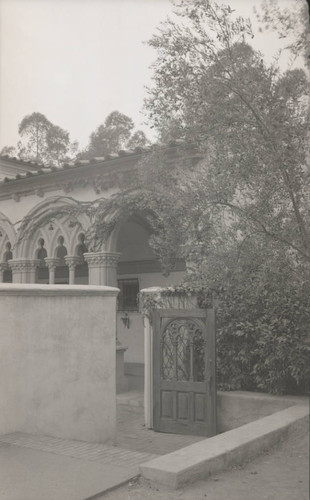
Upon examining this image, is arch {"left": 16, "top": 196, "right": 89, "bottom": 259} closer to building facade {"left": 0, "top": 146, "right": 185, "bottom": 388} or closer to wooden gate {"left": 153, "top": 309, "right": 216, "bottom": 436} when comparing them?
building facade {"left": 0, "top": 146, "right": 185, "bottom": 388}

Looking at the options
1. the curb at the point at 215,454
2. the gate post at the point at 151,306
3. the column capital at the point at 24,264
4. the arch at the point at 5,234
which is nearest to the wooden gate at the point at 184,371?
the gate post at the point at 151,306

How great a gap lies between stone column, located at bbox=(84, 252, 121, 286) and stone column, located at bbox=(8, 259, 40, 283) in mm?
2078

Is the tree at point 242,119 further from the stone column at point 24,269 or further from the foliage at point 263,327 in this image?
the stone column at point 24,269

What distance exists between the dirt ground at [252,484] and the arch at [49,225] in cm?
773

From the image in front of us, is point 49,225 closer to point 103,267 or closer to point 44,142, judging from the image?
→ point 103,267

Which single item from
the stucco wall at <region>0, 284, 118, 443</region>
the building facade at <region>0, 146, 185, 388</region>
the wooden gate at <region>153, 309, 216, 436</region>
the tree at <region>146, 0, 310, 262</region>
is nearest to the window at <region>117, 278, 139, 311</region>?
the building facade at <region>0, 146, 185, 388</region>

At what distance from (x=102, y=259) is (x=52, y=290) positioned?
4400 mm

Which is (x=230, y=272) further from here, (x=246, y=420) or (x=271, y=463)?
(x=271, y=463)

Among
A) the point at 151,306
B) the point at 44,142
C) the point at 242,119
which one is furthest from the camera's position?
the point at 44,142

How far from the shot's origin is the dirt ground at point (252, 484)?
3879 millimetres

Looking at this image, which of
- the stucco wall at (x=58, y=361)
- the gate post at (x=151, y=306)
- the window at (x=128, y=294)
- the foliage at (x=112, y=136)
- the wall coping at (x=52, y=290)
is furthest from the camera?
the foliage at (x=112, y=136)

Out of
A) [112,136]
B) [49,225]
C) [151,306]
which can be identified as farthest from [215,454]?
[112,136]

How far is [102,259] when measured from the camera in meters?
11.4

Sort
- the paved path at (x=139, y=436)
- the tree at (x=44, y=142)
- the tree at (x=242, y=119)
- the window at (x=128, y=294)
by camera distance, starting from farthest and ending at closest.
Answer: the tree at (x=44, y=142) → the window at (x=128, y=294) → the paved path at (x=139, y=436) → the tree at (x=242, y=119)
